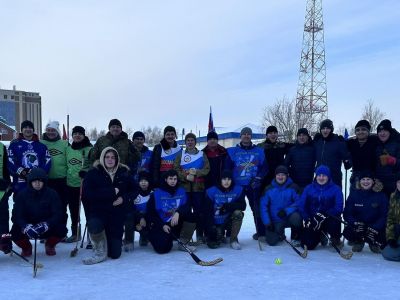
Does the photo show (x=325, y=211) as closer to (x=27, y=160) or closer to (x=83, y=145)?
(x=83, y=145)

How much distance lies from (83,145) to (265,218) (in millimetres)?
2958

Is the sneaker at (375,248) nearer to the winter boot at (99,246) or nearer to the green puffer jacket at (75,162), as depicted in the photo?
the winter boot at (99,246)

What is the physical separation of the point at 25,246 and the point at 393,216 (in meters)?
4.73

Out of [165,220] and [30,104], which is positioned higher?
[30,104]

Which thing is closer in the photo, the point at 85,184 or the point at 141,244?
the point at 85,184

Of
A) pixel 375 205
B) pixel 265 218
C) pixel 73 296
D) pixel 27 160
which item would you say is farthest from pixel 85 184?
pixel 375 205

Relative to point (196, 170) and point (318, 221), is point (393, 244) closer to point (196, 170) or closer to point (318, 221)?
point (318, 221)

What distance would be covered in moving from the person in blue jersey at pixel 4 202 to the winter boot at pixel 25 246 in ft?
0.70

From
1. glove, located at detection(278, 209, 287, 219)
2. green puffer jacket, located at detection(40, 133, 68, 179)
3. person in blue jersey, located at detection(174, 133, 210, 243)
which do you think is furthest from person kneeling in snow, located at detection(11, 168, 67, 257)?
glove, located at detection(278, 209, 287, 219)

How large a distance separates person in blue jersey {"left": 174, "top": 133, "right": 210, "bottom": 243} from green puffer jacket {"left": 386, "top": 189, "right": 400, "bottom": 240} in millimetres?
2477

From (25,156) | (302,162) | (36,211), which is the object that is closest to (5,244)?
(36,211)

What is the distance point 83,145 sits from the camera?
6051mm

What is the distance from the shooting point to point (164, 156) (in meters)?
6.06

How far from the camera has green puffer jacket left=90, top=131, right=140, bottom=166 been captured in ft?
18.5
